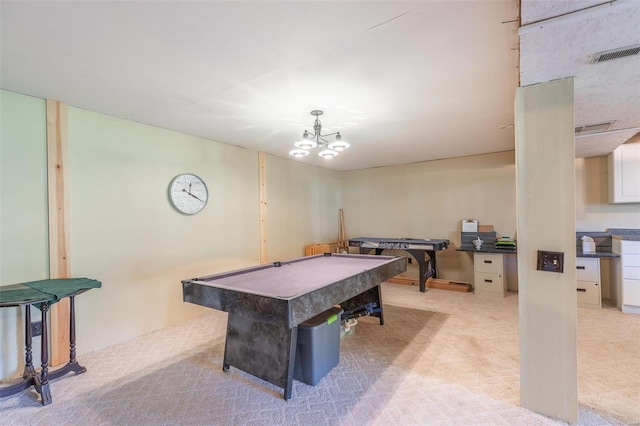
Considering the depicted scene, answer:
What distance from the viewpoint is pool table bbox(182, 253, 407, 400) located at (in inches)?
71.4

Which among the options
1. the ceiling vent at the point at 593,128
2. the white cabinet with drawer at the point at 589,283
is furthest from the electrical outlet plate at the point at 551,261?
the white cabinet with drawer at the point at 589,283

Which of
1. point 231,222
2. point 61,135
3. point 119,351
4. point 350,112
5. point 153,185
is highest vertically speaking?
point 350,112

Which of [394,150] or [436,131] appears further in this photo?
[394,150]

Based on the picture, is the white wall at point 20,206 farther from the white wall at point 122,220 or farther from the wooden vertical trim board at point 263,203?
the wooden vertical trim board at point 263,203

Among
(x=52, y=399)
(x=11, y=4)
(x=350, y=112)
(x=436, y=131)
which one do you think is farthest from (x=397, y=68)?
(x=52, y=399)

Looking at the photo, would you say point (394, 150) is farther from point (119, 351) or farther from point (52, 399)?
point (52, 399)

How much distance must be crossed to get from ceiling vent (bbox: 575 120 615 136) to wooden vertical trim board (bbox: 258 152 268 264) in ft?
13.2

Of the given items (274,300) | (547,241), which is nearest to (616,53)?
(547,241)

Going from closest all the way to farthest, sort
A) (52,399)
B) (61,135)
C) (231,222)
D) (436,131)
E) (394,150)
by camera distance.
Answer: (52,399), (61,135), (436,131), (231,222), (394,150)

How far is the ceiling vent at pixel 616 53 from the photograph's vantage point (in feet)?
5.10

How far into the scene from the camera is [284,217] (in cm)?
530

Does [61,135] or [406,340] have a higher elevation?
[61,135]

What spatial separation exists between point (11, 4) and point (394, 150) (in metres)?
4.38

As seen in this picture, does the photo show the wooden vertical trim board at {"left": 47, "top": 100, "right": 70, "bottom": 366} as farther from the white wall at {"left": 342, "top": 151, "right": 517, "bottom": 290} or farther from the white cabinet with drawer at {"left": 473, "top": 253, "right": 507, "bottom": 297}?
the white cabinet with drawer at {"left": 473, "top": 253, "right": 507, "bottom": 297}
